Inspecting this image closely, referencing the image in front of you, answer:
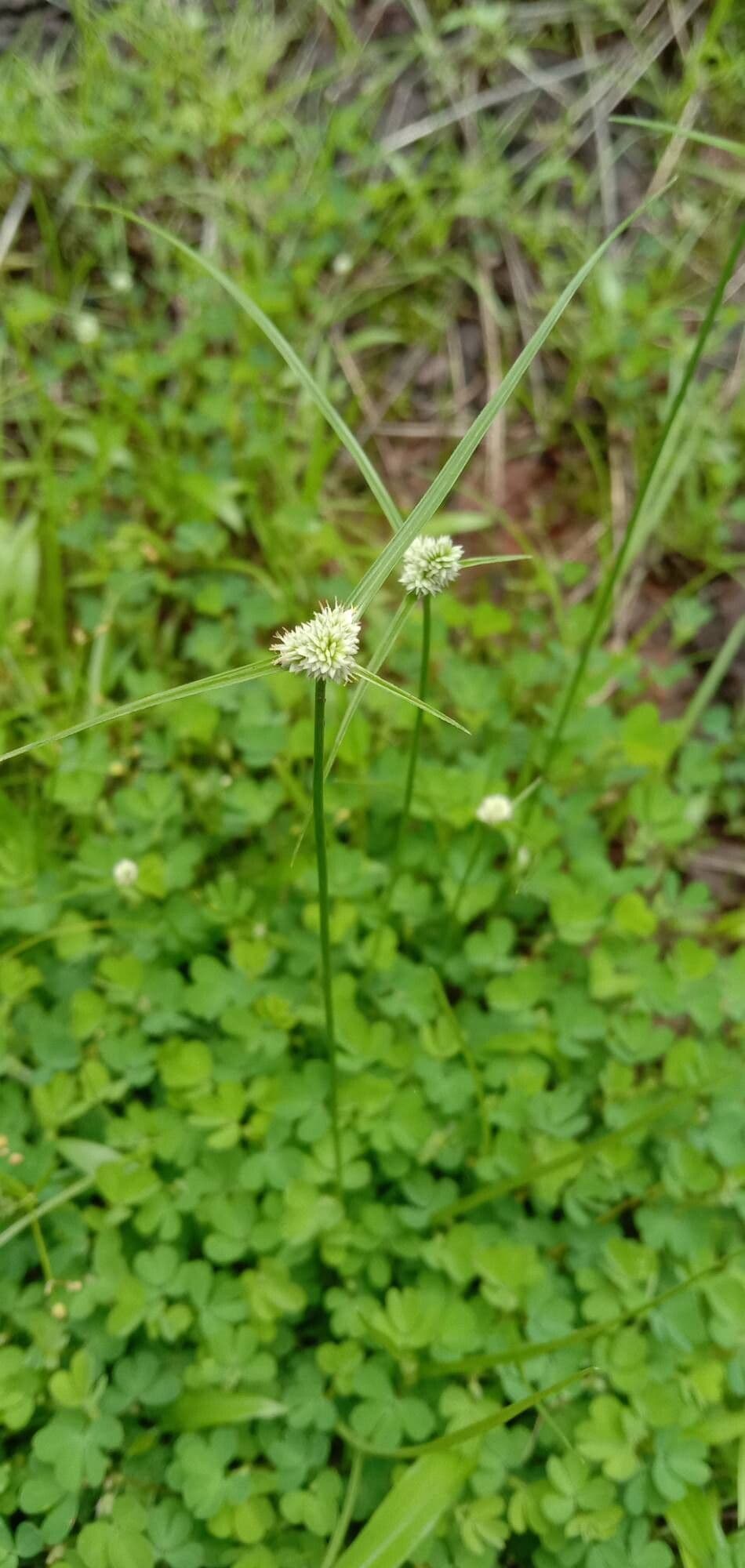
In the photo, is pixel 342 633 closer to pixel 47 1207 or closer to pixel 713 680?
pixel 47 1207

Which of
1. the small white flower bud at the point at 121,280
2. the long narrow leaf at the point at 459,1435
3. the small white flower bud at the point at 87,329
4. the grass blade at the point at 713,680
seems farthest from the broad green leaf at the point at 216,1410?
the small white flower bud at the point at 121,280

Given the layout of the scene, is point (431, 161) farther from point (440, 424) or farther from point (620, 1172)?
point (620, 1172)

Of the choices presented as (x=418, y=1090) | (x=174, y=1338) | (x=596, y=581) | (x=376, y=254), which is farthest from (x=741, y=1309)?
(x=376, y=254)

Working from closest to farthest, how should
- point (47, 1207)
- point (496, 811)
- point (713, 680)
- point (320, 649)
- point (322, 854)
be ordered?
point (320, 649), point (322, 854), point (47, 1207), point (496, 811), point (713, 680)

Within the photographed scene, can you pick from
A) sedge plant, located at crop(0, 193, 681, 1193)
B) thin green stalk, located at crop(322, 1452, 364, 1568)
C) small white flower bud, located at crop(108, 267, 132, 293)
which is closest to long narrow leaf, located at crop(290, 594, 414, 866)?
sedge plant, located at crop(0, 193, 681, 1193)

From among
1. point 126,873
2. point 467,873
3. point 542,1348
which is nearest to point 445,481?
point 467,873

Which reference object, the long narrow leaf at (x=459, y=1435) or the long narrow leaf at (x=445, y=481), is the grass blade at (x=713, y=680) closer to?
the long narrow leaf at (x=445, y=481)

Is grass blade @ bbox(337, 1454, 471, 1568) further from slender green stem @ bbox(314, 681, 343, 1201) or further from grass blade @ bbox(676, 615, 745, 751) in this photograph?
grass blade @ bbox(676, 615, 745, 751)
